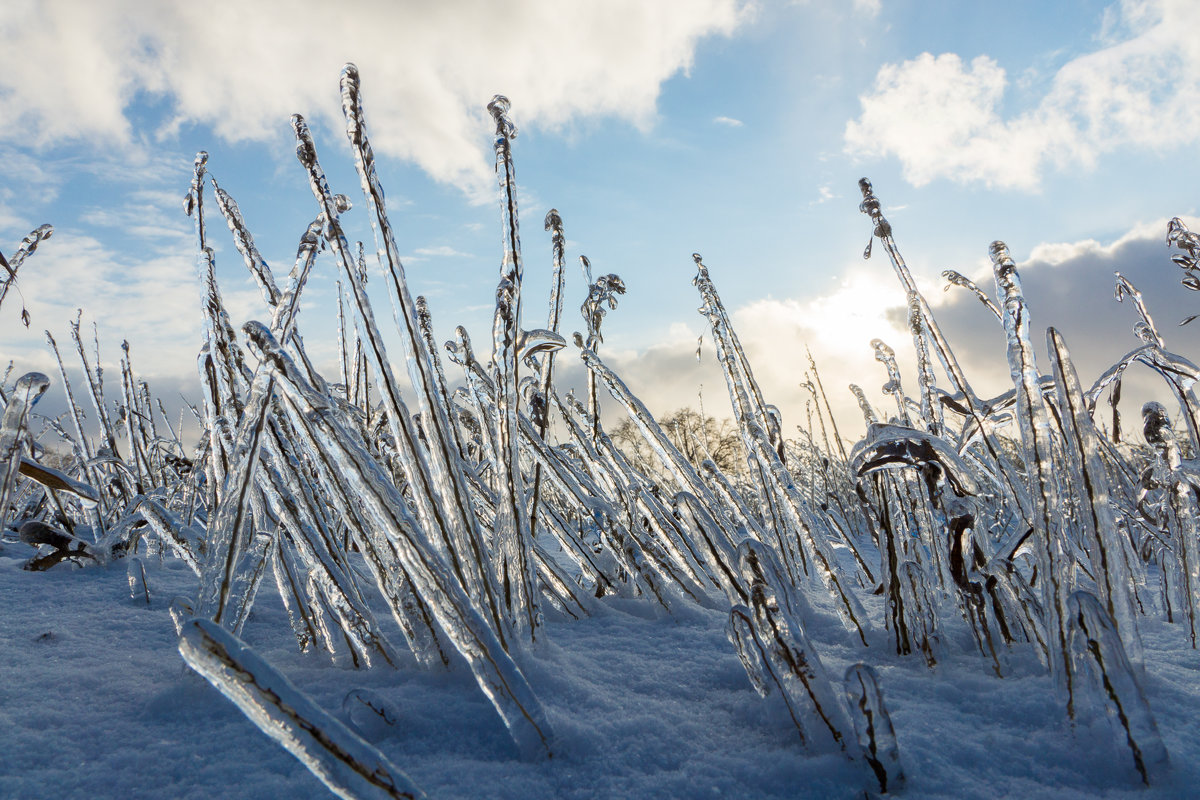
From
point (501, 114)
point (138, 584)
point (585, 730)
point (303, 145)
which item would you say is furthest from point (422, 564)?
point (138, 584)

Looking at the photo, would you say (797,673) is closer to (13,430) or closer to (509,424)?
(509,424)

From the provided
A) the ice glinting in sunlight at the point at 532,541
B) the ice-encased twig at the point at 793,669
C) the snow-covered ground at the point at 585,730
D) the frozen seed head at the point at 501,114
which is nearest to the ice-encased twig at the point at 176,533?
the ice glinting in sunlight at the point at 532,541

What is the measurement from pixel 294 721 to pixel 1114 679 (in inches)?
30.3

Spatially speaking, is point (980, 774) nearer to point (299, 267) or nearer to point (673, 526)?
point (673, 526)

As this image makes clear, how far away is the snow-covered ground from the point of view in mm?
590

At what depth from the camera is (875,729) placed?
585mm

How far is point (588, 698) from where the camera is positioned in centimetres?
79

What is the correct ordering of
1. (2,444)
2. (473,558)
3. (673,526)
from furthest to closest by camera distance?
1. (673,526)
2. (473,558)
3. (2,444)

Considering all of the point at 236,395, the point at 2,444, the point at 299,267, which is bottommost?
the point at 2,444

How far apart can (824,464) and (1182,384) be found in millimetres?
3209

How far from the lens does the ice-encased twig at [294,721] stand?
44 cm

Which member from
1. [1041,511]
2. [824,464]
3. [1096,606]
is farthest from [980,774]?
[824,464]

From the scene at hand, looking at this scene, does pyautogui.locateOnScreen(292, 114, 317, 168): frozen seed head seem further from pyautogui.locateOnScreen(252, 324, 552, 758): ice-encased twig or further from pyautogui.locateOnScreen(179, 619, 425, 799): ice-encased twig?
pyautogui.locateOnScreen(179, 619, 425, 799): ice-encased twig

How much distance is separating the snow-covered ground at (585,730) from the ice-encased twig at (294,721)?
15 centimetres
